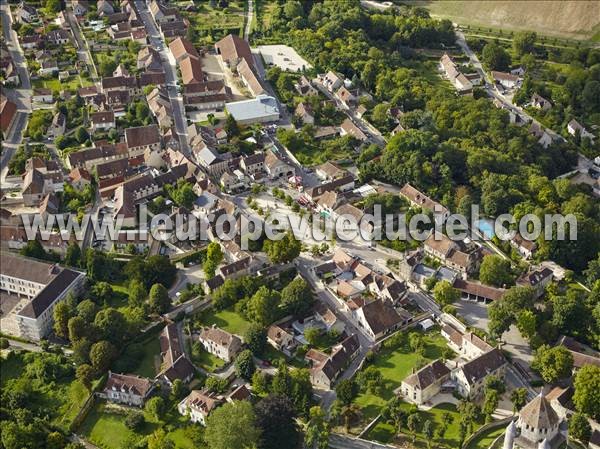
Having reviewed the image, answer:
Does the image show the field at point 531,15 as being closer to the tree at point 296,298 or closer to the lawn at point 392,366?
the lawn at point 392,366

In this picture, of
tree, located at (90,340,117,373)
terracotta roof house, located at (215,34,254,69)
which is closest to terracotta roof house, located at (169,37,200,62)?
terracotta roof house, located at (215,34,254,69)

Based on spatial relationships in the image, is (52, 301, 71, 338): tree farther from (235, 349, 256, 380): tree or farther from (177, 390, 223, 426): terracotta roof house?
(235, 349, 256, 380): tree

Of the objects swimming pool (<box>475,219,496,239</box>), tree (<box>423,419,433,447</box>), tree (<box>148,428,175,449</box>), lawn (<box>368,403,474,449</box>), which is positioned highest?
swimming pool (<box>475,219,496,239</box>)

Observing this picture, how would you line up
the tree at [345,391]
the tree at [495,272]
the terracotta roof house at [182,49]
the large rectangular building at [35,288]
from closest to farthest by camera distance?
the tree at [345,391] < the large rectangular building at [35,288] < the tree at [495,272] < the terracotta roof house at [182,49]

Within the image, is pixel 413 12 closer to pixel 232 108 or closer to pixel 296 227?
pixel 232 108

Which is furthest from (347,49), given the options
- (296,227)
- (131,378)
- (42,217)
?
(131,378)

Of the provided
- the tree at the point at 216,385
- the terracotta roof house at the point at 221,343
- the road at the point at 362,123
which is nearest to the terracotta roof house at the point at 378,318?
the terracotta roof house at the point at 221,343
